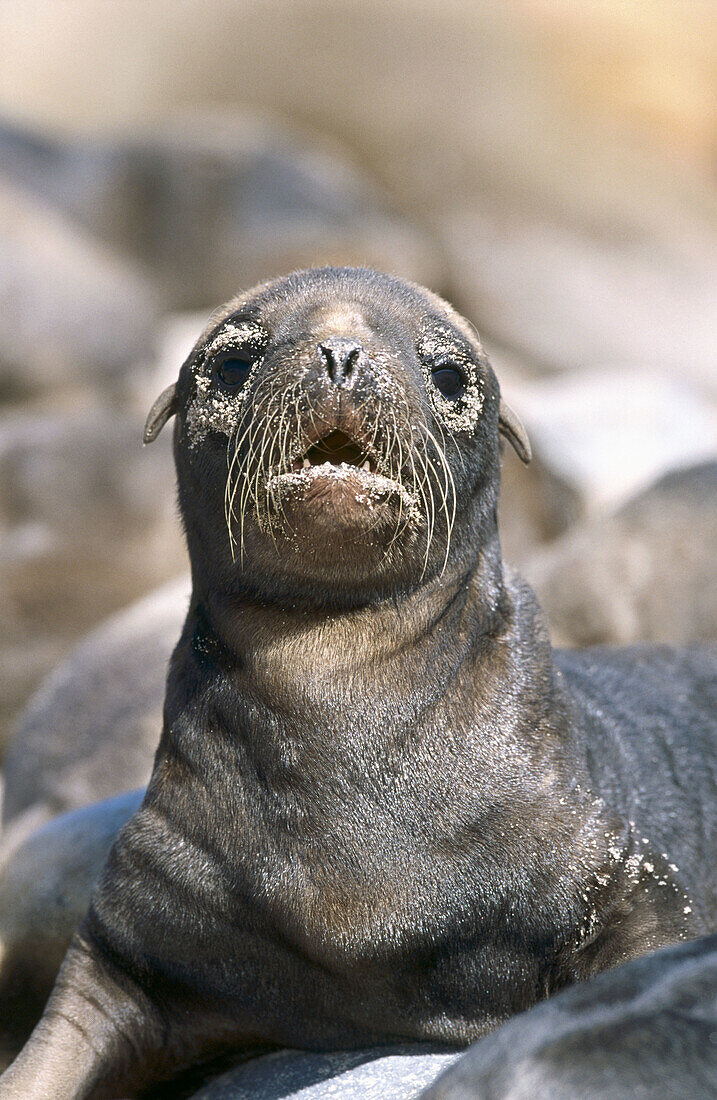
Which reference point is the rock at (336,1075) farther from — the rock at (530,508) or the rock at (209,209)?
the rock at (209,209)

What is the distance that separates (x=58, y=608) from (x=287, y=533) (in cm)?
596

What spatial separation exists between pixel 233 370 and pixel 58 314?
10189 mm

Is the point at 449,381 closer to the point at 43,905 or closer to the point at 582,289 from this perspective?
the point at 43,905

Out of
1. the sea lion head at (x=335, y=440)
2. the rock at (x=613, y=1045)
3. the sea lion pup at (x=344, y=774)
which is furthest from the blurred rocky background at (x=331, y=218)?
the rock at (x=613, y=1045)

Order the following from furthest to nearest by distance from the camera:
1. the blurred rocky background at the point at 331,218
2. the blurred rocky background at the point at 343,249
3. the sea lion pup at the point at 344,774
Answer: the blurred rocky background at the point at 331,218 < the blurred rocky background at the point at 343,249 < the sea lion pup at the point at 344,774

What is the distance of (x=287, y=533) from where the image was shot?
348 centimetres

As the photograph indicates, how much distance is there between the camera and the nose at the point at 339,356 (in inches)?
136

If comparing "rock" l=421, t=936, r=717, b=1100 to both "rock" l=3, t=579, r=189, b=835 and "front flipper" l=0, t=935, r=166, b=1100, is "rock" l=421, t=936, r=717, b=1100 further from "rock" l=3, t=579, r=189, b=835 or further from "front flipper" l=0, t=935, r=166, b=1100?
"rock" l=3, t=579, r=189, b=835

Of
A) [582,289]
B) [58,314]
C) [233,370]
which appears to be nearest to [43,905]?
[233,370]

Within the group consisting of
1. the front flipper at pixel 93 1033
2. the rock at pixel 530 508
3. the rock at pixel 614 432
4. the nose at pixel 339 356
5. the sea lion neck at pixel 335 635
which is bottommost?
the front flipper at pixel 93 1033

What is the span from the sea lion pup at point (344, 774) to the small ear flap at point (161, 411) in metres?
0.28

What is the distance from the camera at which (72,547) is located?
Answer: 29.8 ft

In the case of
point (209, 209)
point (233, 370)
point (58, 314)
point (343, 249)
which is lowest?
point (233, 370)

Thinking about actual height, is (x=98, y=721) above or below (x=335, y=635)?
above
